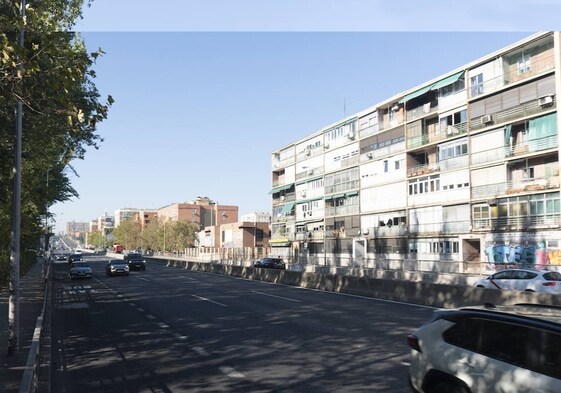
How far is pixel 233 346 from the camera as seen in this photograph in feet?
35.4

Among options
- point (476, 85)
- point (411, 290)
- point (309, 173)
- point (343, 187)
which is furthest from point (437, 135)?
point (411, 290)

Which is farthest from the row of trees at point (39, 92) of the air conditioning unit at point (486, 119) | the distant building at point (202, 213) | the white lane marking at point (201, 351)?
the distant building at point (202, 213)

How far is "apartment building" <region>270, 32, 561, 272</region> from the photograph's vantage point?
40.2 meters

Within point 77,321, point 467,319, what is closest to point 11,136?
point 77,321

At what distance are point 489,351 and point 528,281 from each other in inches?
674

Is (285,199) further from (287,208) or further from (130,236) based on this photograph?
(130,236)

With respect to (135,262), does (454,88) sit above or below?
above

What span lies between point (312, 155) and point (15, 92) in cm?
7132

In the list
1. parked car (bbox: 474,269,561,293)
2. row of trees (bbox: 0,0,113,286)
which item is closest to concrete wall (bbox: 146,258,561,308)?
parked car (bbox: 474,269,561,293)

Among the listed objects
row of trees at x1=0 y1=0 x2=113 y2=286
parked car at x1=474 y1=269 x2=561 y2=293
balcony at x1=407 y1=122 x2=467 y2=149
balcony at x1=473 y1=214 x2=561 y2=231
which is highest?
balcony at x1=407 y1=122 x2=467 y2=149

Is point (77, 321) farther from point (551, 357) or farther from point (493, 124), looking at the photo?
point (493, 124)

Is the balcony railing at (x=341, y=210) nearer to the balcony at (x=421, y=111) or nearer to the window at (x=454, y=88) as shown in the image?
the balcony at (x=421, y=111)

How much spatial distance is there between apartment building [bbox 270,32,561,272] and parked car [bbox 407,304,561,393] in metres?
28.0

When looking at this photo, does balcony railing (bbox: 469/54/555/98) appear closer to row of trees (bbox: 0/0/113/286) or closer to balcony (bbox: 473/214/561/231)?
balcony (bbox: 473/214/561/231)
